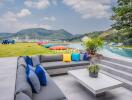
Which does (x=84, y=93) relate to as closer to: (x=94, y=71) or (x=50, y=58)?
(x=94, y=71)

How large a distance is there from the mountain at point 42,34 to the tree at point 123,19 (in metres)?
5.25

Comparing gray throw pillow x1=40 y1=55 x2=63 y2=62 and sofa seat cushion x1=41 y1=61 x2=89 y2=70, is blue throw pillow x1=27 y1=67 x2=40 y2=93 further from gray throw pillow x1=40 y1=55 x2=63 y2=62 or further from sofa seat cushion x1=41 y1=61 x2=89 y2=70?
gray throw pillow x1=40 y1=55 x2=63 y2=62

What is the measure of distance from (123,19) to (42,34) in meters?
8.09

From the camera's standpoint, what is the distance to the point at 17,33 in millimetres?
10852

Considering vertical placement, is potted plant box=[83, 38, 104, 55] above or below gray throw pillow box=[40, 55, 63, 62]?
above

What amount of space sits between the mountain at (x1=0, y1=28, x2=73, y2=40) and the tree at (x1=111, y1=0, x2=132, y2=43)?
17.2 ft

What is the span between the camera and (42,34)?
12539 mm

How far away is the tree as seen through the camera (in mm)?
11859

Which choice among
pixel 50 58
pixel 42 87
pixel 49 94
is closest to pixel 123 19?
pixel 50 58

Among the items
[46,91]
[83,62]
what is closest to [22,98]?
[46,91]

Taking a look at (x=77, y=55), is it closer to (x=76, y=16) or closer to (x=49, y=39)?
(x=76, y=16)

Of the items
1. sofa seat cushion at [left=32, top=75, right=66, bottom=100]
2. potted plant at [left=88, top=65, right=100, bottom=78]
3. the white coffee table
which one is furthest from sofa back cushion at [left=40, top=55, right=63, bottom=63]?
sofa seat cushion at [left=32, top=75, right=66, bottom=100]

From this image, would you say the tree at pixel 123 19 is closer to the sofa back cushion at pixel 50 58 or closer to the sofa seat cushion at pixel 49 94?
the sofa back cushion at pixel 50 58

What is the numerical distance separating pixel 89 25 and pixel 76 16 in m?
1.36
